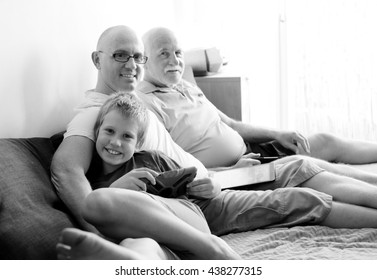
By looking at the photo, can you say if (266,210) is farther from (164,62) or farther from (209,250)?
(164,62)

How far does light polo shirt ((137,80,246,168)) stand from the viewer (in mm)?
2496

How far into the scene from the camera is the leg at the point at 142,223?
1.48 m

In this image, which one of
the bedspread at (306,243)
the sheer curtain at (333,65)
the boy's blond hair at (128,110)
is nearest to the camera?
the bedspread at (306,243)

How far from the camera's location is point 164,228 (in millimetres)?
1483

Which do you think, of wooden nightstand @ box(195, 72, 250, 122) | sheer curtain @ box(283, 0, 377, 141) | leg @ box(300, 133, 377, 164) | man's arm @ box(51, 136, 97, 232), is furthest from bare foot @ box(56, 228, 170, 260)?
sheer curtain @ box(283, 0, 377, 141)

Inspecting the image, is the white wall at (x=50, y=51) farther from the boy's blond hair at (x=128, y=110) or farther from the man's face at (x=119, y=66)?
the boy's blond hair at (x=128, y=110)

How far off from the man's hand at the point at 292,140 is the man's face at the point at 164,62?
1.75 feet

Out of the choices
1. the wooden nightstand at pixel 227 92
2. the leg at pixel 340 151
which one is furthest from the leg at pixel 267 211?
the wooden nightstand at pixel 227 92

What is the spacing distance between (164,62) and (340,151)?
3.00 ft

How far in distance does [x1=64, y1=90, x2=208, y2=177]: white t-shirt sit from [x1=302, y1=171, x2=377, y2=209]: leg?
0.39 metres

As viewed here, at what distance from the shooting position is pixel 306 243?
1738mm

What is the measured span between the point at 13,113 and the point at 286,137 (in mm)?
1256

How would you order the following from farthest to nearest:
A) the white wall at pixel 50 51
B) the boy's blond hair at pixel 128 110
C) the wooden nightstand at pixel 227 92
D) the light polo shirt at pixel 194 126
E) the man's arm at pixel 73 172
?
the wooden nightstand at pixel 227 92 → the light polo shirt at pixel 194 126 → the white wall at pixel 50 51 → the boy's blond hair at pixel 128 110 → the man's arm at pixel 73 172
